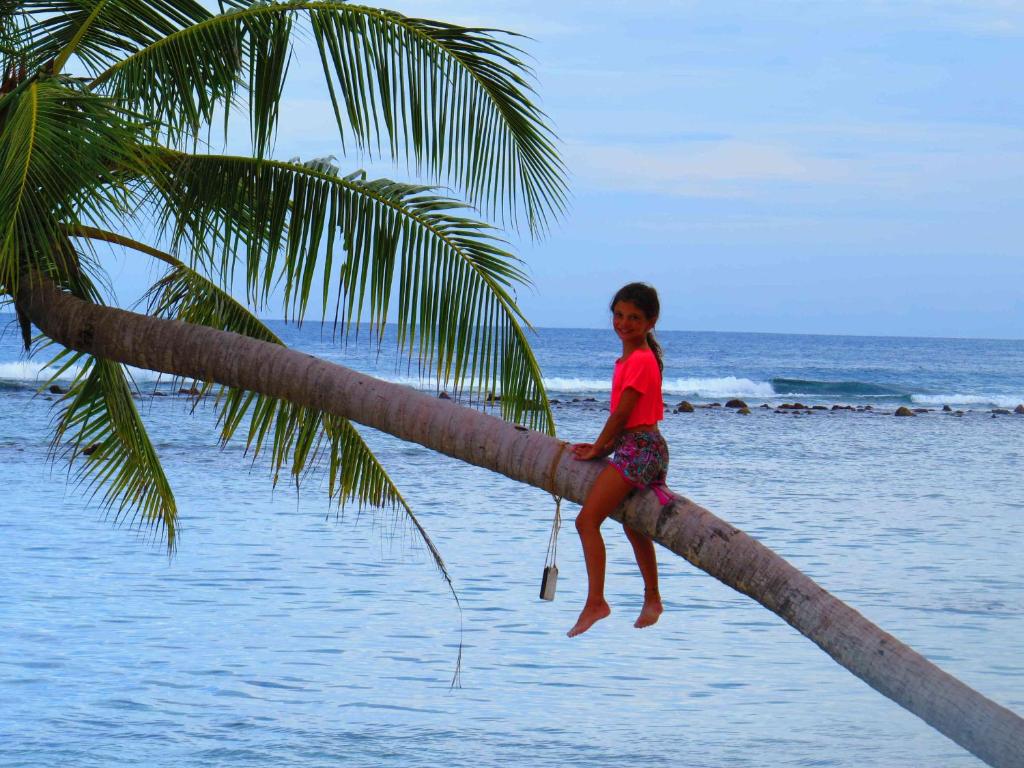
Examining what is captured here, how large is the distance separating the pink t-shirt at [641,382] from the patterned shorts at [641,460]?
0.44ft

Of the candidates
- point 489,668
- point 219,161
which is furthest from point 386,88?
point 489,668

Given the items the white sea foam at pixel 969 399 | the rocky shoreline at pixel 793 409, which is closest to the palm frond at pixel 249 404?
the rocky shoreline at pixel 793 409

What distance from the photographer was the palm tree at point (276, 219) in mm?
4293

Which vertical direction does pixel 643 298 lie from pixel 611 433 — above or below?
above

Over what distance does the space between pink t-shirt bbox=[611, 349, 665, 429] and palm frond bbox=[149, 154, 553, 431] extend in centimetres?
119

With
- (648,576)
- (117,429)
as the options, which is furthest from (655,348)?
(117,429)

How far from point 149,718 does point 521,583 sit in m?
4.67

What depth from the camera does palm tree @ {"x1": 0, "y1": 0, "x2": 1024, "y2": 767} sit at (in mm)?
4293

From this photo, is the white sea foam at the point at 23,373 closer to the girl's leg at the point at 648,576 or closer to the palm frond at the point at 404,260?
the palm frond at the point at 404,260

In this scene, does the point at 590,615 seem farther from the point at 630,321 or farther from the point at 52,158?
the point at 52,158

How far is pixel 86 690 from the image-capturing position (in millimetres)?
9016

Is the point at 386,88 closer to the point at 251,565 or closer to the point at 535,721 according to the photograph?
the point at 535,721

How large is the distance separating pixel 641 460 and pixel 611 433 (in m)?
0.17

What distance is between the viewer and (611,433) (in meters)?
3.92
